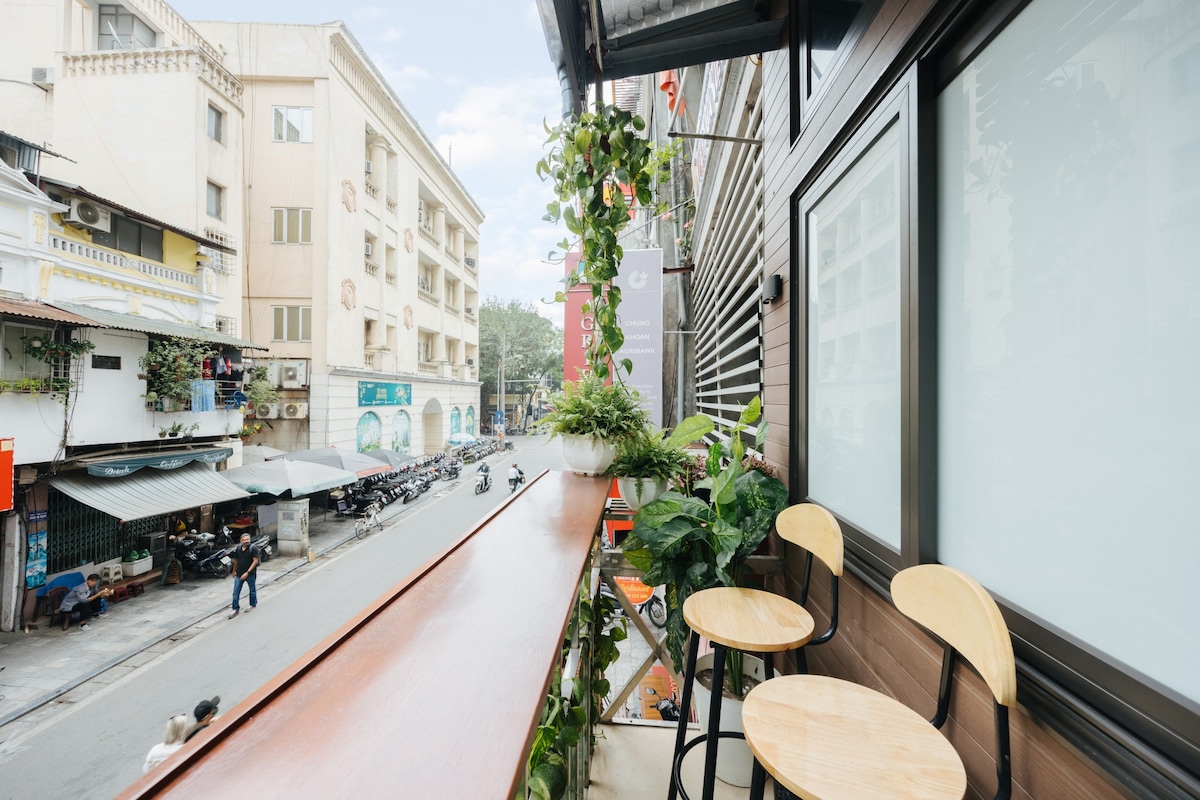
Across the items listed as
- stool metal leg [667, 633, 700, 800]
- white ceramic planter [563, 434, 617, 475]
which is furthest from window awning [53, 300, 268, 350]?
stool metal leg [667, 633, 700, 800]

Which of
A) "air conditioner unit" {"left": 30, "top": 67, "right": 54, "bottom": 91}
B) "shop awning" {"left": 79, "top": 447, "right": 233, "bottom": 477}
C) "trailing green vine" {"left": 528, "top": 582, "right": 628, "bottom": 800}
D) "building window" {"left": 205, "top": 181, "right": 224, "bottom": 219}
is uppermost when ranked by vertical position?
"air conditioner unit" {"left": 30, "top": 67, "right": 54, "bottom": 91}

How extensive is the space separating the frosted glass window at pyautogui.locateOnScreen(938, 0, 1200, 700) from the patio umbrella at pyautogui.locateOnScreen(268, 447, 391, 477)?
11484mm

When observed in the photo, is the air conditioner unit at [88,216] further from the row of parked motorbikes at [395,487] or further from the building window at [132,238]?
the row of parked motorbikes at [395,487]

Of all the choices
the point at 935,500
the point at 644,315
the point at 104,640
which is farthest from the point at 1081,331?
the point at 104,640

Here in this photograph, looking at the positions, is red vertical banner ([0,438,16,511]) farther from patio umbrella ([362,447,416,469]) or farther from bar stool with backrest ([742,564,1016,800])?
bar stool with backrest ([742,564,1016,800])

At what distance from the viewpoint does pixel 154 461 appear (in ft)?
26.5

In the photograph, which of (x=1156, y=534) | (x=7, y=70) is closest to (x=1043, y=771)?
(x=1156, y=534)

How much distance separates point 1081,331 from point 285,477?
1100 cm

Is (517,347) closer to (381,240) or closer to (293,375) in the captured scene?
(381,240)

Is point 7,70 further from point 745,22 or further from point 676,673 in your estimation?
point 676,673

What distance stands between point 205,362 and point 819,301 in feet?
35.7

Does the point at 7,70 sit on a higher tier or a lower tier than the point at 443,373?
higher

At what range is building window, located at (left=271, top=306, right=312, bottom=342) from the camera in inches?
490

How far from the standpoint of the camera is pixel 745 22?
255 centimetres
